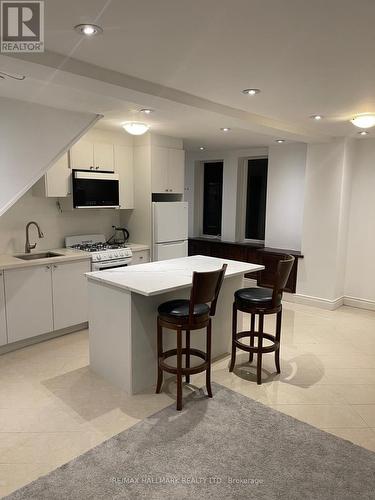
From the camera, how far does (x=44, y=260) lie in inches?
157

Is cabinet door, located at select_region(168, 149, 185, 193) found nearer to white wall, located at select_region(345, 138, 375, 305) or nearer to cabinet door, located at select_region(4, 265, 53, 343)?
cabinet door, located at select_region(4, 265, 53, 343)

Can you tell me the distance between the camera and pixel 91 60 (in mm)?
2346

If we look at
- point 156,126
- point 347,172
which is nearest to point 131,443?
point 156,126

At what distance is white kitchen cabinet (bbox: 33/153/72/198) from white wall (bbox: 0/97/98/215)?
880mm

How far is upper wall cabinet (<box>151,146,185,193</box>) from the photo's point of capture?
17.0 feet

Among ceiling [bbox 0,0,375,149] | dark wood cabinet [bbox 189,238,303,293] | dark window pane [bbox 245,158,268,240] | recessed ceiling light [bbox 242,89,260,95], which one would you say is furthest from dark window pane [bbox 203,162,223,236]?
recessed ceiling light [bbox 242,89,260,95]

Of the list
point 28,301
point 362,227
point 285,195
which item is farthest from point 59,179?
point 362,227

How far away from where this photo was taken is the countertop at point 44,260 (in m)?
3.74

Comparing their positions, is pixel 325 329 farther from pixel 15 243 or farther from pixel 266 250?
pixel 15 243

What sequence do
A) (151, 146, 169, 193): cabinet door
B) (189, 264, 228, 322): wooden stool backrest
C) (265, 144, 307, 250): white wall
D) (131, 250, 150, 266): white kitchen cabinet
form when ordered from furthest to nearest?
(265, 144, 307, 250): white wall, (151, 146, 169, 193): cabinet door, (131, 250, 150, 266): white kitchen cabinet, (189, 264, 228, 322): wooden stool backrest

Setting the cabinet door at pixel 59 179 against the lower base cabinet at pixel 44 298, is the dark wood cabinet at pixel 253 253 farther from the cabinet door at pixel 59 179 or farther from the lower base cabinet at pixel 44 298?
the cabinet door at pixel 59 179

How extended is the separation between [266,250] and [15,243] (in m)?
3.76

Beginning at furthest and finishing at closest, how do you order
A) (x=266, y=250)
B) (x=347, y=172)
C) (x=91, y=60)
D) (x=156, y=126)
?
1. (x=266, y=250)
2. (x=347, y=172)
3. (x=156, y=126)
4. (x=91, y=60)

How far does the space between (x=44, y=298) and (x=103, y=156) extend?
6.49 feet
